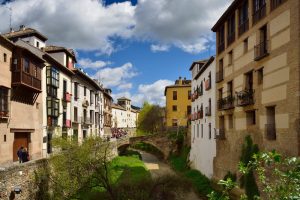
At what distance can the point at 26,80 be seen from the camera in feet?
Result: 86.2

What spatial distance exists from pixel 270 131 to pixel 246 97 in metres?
3.60

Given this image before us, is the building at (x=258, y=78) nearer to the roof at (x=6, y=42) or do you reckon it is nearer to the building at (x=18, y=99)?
the building at (x=18, y=99)

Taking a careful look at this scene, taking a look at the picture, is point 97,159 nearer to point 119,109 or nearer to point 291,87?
point 291,87

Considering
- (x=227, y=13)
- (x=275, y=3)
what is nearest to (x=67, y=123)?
(x=227, y=13)

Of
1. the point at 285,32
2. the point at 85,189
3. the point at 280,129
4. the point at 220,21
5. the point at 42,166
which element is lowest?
the point at 85,189

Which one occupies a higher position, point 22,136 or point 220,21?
point 220,21

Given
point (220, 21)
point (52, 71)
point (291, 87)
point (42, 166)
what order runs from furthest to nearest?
1. point (52, 71)
2. point (220, 21)
3. point (42, 166)
4. point (291, 87)

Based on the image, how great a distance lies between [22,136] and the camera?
90.8ft

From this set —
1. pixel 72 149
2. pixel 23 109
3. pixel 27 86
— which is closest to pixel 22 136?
pixel 23 109

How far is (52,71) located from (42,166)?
42.4 ft

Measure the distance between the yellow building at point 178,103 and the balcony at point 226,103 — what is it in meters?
41.8

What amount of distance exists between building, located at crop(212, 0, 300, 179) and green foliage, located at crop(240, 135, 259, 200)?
0.59 meters

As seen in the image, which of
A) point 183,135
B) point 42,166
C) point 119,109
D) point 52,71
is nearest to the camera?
point 42,166

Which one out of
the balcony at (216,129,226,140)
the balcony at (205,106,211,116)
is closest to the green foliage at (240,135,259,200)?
the balcony at (216,129,226,140)
